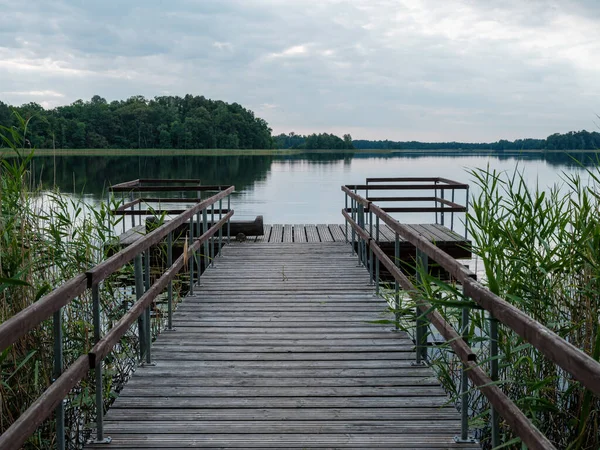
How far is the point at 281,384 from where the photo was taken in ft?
12.5

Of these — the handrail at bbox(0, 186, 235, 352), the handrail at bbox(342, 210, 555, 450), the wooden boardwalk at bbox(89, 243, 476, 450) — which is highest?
the handrail at bbox(0, 186, 235, 352)

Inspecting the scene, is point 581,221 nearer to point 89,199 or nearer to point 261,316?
point 261,316

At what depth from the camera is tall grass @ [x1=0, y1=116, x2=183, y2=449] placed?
137 inches

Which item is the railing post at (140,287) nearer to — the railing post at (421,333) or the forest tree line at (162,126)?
the railing post at (421,333)

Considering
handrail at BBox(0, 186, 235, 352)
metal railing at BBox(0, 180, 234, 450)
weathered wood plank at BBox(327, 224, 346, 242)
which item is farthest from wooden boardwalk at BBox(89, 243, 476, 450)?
weathered wood plank at BBox(327, 224, 346, 242)

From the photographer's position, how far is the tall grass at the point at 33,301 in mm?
3488

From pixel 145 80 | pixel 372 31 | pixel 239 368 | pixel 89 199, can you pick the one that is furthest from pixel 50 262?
pixel 145 80

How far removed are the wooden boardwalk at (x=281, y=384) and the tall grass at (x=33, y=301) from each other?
1.24 feet

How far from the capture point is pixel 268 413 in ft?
11.0

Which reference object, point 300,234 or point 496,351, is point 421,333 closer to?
point 496,351

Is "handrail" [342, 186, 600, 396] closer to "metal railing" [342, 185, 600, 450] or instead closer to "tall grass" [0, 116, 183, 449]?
"metal railing" [342, 185, 600, 450]

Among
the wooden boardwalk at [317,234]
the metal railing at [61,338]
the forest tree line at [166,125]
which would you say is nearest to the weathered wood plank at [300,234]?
the wooden boardwalk at [317,234]

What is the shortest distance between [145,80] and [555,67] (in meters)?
94.2

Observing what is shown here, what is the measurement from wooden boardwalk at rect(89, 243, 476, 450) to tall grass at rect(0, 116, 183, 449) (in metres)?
0.38
